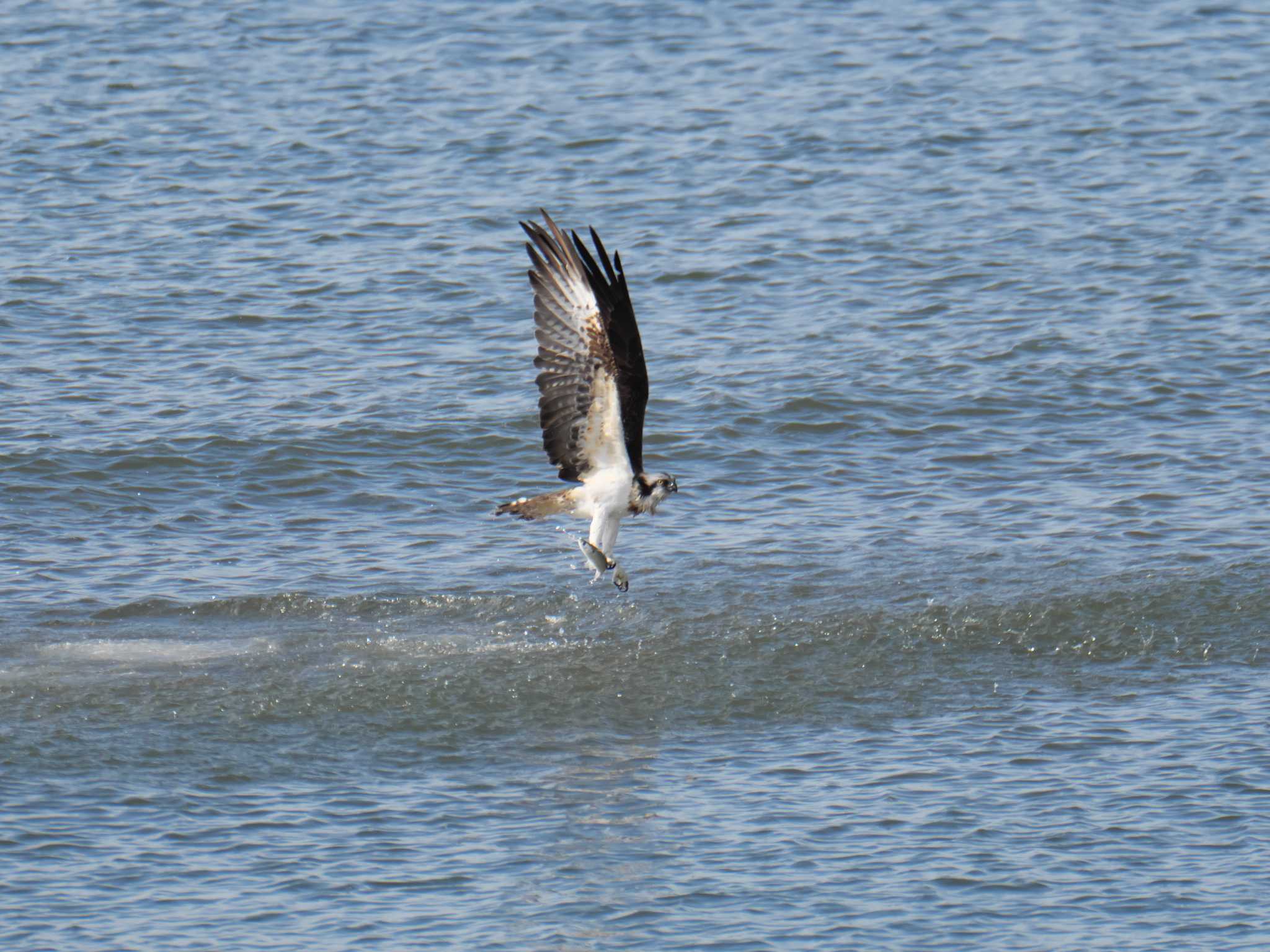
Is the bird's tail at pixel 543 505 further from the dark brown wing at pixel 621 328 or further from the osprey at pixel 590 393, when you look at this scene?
the dark brown wing at pixel 621 328

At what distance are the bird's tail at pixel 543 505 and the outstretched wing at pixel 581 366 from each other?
9.2 inches

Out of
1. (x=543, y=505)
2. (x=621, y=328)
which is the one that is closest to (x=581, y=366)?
(x=621, y=328)

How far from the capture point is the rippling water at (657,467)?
26.3 ft

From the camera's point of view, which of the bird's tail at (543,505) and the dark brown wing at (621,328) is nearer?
the dark brown wing at (621,328)

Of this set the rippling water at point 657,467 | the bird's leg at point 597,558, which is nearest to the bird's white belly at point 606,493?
the bird's leg at point 597,558

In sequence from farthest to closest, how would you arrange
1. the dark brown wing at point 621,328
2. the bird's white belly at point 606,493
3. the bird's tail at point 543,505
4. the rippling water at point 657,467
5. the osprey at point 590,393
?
the bird's tail at point 543,505 → the bird's white belly at point 606,493 → the osprey at point 590,393 → the dark brown wing at point 621,328 → the rippling water at point 657,467

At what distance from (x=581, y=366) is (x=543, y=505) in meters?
0.84

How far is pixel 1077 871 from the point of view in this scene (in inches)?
311

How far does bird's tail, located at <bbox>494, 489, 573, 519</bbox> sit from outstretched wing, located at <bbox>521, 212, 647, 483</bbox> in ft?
0.77

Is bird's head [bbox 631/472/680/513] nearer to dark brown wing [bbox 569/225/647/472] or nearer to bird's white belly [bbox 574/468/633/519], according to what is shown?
bird's white belly [bbox 574/468/633/519]

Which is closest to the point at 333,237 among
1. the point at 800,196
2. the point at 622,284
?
the point at 800,196

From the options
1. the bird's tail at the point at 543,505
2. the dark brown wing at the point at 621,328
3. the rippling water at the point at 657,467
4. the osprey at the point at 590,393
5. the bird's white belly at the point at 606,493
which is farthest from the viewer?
the bird's tail at the point at 543,505

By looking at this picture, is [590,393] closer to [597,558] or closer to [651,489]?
[651,489]

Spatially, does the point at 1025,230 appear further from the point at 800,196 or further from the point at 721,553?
the point at 721,553
